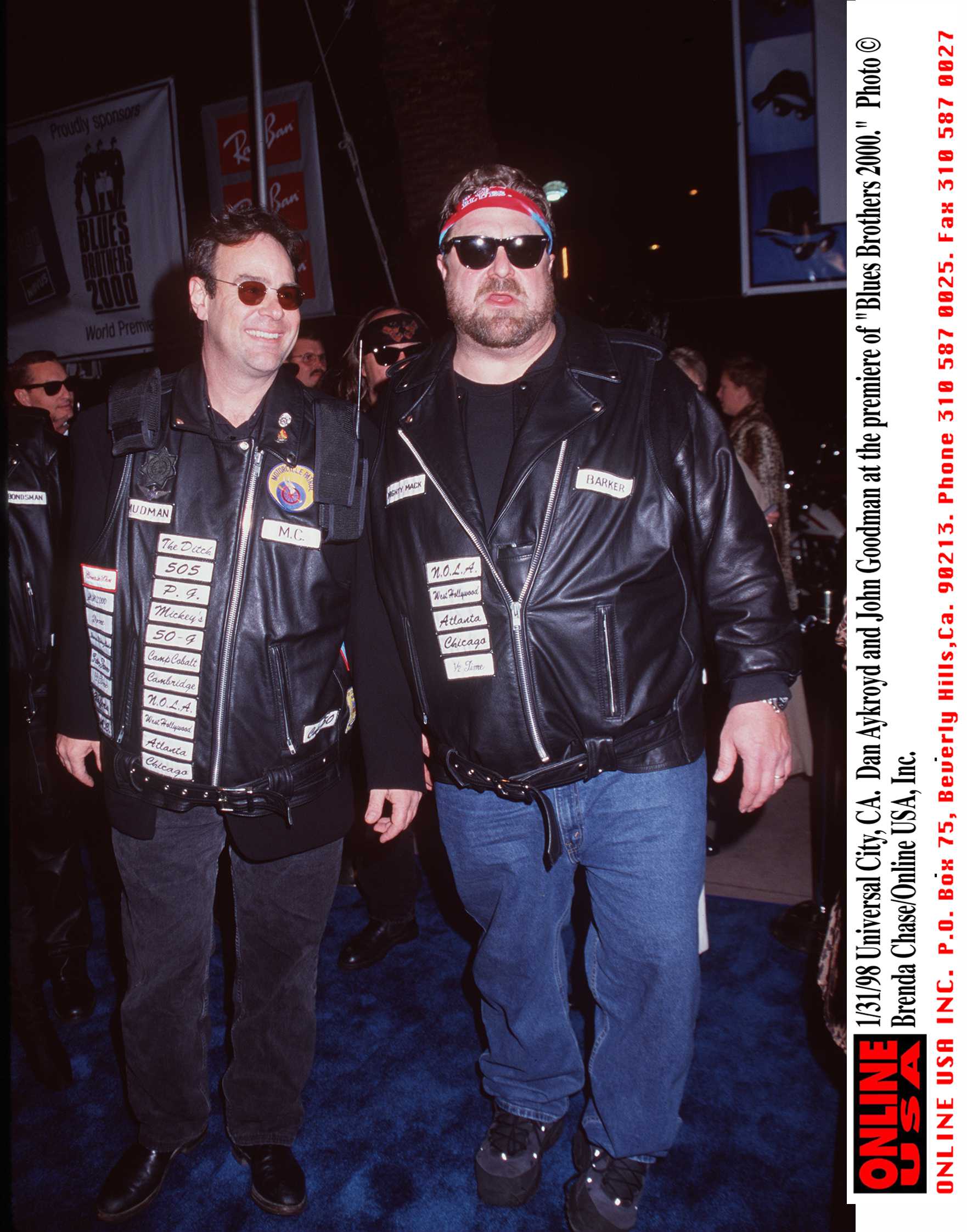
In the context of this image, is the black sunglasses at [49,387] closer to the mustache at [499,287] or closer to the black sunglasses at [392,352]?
the black sunglasses at [392,352]

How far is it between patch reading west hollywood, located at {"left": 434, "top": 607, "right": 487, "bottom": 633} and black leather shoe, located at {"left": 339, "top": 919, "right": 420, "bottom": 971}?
6.11 feet

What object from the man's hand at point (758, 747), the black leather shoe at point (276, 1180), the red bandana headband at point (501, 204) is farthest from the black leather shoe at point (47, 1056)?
the red bandana headband at point (501, 204)

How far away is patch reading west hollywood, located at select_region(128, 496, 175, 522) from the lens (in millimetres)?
1981

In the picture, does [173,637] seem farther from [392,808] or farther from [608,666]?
[608,666]

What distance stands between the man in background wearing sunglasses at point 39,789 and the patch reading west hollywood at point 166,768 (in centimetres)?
64

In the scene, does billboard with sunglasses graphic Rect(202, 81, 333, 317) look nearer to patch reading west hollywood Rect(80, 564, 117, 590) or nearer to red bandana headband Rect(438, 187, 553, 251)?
red bandana headband Rect(438, 187, 553, 251)

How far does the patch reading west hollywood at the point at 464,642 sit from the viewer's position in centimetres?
194
